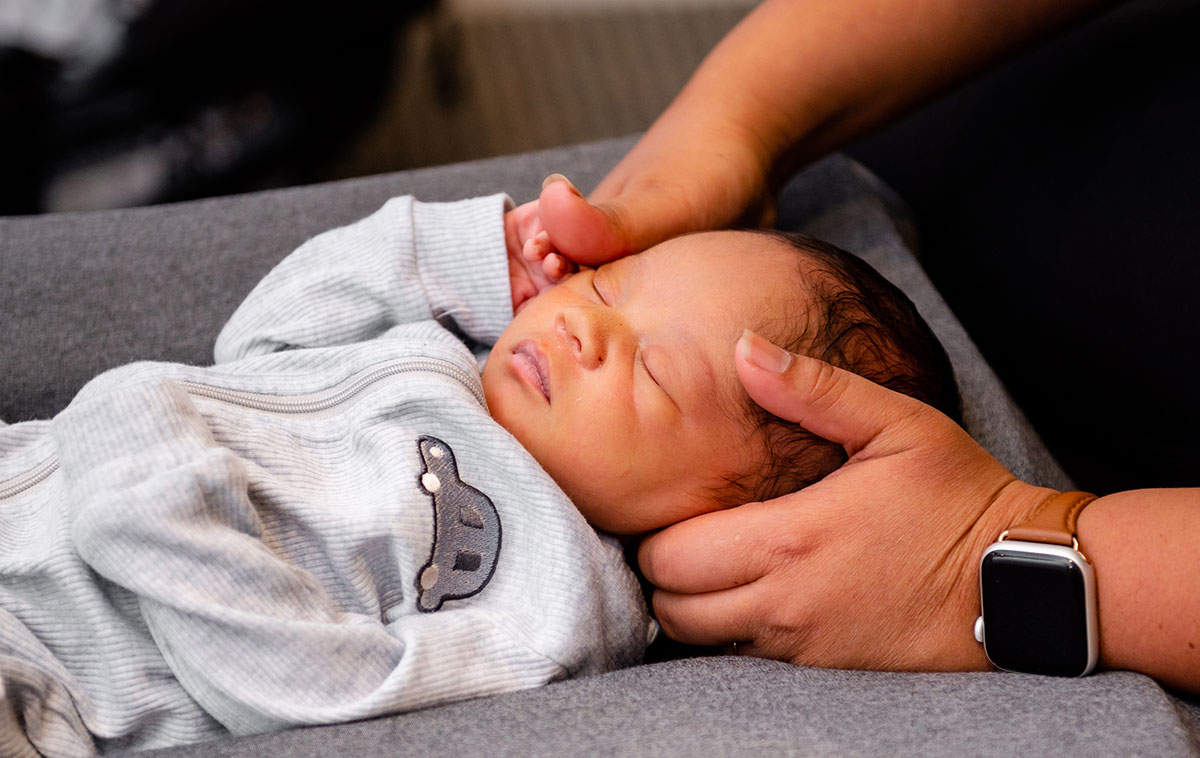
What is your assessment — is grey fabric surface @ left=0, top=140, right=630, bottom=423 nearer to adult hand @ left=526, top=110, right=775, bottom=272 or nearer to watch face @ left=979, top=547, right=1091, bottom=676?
adult hand @ left=526, top=110, right=775, bottom=272

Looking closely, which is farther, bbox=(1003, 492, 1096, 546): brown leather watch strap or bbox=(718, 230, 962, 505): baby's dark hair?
bbox=(718, 230, 962, 505): baby's dark hair

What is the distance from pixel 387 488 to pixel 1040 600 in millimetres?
581

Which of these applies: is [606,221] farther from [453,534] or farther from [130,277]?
[130,277]

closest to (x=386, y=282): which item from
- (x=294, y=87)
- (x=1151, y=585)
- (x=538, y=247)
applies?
(x=538, y=247)

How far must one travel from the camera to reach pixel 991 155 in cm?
137

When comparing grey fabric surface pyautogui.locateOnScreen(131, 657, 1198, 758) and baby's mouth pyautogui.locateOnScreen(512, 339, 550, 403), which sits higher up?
baby's mouth pyautogui.locateOnScreen(512, 339, 550, 403)

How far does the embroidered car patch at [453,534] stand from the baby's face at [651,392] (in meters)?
0.08

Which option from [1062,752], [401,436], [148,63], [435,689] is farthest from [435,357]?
[148,63]

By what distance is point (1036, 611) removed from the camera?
795 mm

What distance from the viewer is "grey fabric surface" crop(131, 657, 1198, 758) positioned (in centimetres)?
70

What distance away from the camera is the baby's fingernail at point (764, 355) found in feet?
2.85

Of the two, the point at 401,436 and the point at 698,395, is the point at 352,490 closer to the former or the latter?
the point at 401,436

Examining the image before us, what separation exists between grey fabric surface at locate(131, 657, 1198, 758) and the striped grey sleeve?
51cm

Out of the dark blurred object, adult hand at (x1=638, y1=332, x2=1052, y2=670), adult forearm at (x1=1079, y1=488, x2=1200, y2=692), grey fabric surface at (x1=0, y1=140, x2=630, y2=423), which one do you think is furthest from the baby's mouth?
the dark blurred object
